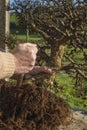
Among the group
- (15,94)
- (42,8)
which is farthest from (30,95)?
(42,8)

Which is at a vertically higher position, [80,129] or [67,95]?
[80,129]

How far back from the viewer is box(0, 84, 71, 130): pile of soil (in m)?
2.30

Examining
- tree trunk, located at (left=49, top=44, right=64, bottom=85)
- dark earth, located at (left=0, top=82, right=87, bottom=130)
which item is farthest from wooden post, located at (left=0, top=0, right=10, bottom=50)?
dark earth, located at (left=0, top=82, right=87, bottom=130)

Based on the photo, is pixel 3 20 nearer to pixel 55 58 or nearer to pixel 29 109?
pixel 55 58

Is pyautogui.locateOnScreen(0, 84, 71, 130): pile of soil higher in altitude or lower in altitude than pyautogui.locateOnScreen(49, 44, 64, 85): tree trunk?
higher

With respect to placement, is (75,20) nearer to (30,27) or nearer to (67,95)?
(30,27)

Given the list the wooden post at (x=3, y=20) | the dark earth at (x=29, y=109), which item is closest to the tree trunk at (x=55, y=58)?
the wooden post at (x=3, y=20)

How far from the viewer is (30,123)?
232 centimetres

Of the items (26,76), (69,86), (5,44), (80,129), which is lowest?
(69,86)

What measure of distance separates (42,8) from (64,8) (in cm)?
34

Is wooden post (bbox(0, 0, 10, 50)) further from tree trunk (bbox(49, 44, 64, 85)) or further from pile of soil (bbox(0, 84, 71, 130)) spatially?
pile of soil (bbox(0, 84, 71, 130))

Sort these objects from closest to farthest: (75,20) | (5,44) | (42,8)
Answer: (75,20) < (42,8) < (5,44)

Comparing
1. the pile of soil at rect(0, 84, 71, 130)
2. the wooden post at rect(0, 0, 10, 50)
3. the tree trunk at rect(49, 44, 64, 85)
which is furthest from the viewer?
the wooden post at rect(0, 0, 10, 50)

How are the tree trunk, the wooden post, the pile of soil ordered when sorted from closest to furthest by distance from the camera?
the pile of soil
the tree trunk
the wooden post
